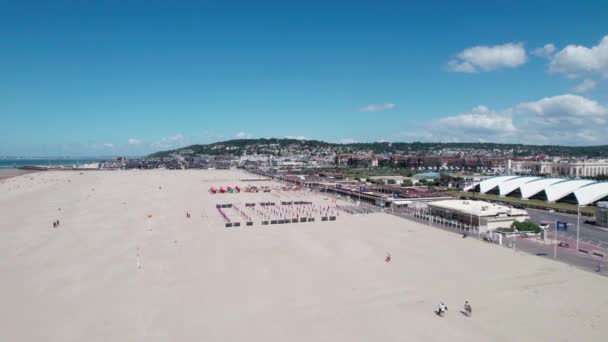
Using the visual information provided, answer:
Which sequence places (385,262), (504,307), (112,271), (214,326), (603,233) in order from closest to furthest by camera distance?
(214,326), (504,307), (112,271), (385,262), (603,233)

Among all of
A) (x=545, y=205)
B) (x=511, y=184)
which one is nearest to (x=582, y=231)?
(x=545, y=205)

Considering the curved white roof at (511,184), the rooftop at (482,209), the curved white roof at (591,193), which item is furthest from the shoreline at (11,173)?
the curved white roof at (591,193)

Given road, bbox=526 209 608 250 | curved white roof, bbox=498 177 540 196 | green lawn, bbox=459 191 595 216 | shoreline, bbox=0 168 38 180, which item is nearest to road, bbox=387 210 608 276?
road, bbox=526 209 608 250

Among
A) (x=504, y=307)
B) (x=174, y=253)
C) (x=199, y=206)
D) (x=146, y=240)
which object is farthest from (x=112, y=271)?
(x=199, y=206)

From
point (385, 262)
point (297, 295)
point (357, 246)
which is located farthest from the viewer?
point (357, 246)

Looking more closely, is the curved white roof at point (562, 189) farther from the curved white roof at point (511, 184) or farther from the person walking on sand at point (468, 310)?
the person walking on sand at point (468, 310)

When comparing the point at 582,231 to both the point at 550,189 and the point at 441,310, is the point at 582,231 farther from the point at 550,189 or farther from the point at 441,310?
the point at 441,310

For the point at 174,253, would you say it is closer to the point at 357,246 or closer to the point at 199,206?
the point at 357,246
